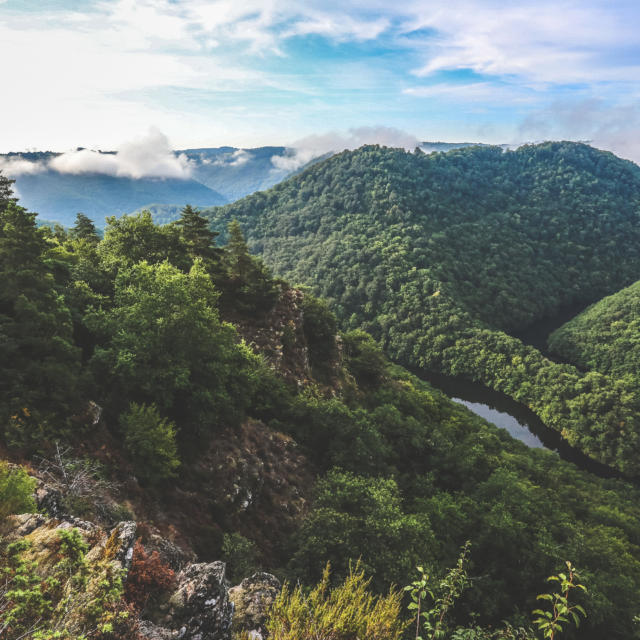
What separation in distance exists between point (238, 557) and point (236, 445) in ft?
27.4

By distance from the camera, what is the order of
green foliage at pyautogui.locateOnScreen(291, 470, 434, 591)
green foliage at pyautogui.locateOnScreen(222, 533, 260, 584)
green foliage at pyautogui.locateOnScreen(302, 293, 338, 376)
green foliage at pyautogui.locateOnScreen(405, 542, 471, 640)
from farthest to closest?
green foliage at pyautogui.locateOnScreen(302, 293, 338, 376), green foliage at pyautogui.locateOnScreen(291, 470, 434, 591), green foliage at pyautogui.locateOnScreen(222, 533, 260, 584), green foliage at pyautogui.locateOnScreen(405, 542, 471, 640)

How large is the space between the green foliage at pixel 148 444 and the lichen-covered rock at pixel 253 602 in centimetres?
870

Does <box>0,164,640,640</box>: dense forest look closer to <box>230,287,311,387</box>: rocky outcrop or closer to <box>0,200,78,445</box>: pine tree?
<box>0,200,78,445</box>: pine tree

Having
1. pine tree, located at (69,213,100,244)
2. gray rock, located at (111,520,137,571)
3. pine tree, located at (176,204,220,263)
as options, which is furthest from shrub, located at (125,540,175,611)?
pine tree, located at (69,213,100,244)

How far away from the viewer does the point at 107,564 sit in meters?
9.25

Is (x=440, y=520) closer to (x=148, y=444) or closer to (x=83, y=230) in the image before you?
(x=148, y=444)

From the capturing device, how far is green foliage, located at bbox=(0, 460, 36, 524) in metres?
10.2

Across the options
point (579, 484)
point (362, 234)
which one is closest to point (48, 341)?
point (579, 484)

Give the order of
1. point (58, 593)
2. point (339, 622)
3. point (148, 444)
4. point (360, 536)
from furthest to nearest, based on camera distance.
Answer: point (360, 536)
point (148, 444)
point (58, 593)
point (339, 622)

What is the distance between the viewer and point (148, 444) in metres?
18.7

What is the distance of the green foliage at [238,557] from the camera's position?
655 inches

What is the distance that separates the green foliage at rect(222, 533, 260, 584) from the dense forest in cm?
10

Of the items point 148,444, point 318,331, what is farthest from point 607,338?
point 148,444

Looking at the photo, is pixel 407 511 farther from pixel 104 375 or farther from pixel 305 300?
pixel 305 300
